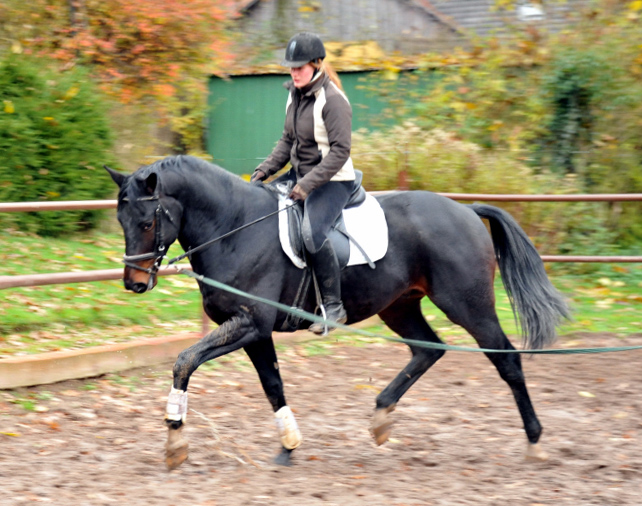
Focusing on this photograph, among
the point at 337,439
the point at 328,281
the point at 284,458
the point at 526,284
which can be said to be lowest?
the point at 337,439

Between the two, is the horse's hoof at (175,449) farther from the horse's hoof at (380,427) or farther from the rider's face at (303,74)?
the rider's face at (303,74)

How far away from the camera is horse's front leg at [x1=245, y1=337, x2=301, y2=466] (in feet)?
16.1

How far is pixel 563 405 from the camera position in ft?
19.9

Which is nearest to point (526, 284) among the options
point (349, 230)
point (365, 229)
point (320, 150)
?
point (365, 229)

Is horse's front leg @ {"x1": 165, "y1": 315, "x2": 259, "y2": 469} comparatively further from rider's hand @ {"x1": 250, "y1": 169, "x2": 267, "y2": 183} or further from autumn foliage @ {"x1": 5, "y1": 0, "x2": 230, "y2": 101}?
autumn foliage @ {"x1": 5, "y1": 0, "x2": 230, "y2": 101}

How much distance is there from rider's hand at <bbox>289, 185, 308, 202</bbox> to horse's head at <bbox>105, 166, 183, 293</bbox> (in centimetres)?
77

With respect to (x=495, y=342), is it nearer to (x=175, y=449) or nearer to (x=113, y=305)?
(x=175, y=449)

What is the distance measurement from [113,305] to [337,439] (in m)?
3.38

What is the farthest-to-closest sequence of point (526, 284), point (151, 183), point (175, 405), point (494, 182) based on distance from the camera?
1. point (494, 182)
2. point (526, 284)
3. point (175, 405)
4. point (151, 183)

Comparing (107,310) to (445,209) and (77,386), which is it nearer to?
(77,386)

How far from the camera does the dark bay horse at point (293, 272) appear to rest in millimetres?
4535

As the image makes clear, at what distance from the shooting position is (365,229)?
502 centimetres

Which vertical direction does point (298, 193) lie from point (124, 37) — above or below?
below

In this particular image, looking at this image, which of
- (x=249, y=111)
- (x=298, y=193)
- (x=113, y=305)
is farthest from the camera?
(x=249, y=111)
